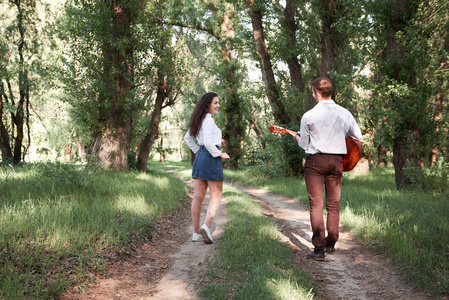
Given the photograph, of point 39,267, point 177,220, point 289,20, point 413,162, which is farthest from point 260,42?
point 39,267

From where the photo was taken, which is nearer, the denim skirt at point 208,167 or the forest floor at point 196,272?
the forest floor at point 196,272

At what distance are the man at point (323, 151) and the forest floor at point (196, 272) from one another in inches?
19.1

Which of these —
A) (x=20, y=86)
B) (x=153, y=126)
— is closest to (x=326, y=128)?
(x=153, y=126)

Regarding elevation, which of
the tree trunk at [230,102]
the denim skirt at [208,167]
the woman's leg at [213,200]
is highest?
the tree trunk at [230,102]

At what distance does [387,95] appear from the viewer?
348 inches

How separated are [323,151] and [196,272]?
2.29 m

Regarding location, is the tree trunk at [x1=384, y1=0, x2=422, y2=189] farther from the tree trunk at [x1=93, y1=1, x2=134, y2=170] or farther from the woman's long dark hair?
the tree trunk at [x1=93, y1=1, x2=134, y2=170]

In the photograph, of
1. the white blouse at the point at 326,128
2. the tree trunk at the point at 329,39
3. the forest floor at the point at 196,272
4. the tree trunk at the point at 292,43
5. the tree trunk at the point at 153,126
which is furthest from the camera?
the tree trunk at the point at 153,126

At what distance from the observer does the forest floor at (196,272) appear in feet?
11.7

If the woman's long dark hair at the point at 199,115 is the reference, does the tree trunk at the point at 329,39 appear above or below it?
above

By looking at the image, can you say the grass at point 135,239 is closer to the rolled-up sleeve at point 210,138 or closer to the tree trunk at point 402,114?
the rolled-up sleeve at point 210,138

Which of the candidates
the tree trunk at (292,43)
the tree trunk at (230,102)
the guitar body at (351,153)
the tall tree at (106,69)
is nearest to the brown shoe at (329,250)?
the guitar body at (351,153)

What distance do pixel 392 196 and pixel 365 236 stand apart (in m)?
3.26

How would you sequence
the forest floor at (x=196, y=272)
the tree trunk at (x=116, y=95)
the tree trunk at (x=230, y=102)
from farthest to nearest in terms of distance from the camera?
1. the tree trunk at (x=230, y=102)
2. the tree trunk at (x=116, y=95)
3. the forest floor at (x=196, y=272)
